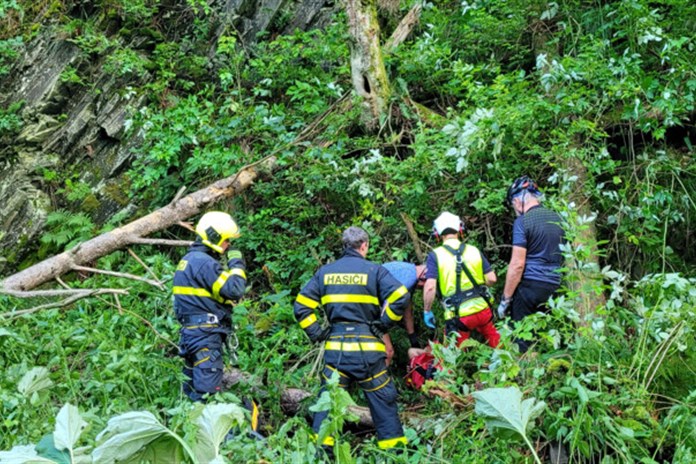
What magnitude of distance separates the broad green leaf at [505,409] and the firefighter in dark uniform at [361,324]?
188 centimetres

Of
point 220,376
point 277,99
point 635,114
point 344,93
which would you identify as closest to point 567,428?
point 220,376

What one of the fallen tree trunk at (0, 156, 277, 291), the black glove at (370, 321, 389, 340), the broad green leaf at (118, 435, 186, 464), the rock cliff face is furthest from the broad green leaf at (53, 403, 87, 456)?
the rock cliff face

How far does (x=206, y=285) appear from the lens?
5.48m

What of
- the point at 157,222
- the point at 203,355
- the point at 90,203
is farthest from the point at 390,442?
the point at 90,203

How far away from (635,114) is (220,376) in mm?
4363

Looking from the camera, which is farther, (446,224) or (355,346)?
(446,224)

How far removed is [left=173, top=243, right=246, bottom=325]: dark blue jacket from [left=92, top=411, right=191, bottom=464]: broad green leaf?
256 cm

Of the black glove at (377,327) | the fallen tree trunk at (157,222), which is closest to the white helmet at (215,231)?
the black glove at (377,327)

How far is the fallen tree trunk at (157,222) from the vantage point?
7.90m

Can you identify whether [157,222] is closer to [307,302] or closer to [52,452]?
[307,302]

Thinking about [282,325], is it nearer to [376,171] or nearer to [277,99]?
[376,171]

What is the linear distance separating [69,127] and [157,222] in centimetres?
321

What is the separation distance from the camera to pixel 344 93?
339 inches

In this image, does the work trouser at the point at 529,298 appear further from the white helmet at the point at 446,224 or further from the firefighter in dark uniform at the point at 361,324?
the firefighter in dark uniform at the point at 361,324
